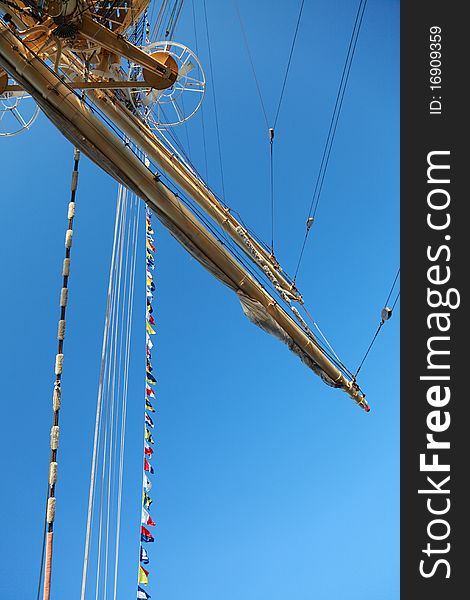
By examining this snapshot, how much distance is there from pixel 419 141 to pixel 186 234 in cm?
295

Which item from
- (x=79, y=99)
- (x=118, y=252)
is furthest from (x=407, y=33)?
(x=118, y=252)

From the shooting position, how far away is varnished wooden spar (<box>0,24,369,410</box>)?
223 inches

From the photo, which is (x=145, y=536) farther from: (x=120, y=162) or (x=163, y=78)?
(x=163, y=78)

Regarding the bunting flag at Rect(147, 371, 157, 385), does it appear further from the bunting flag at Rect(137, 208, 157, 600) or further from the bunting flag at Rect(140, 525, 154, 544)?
the bunting flag at Rect(140, 525, 154, 544)

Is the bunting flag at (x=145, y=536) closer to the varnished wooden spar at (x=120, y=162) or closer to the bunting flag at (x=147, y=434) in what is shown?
the bunting flag at (x=147, y=434)

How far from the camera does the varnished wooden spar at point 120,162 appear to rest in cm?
566

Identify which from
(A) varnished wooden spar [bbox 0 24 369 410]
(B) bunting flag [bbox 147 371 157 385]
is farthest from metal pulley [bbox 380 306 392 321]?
(B) bunting flag [bbox 147 371 157 385]

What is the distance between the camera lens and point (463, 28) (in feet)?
18.2

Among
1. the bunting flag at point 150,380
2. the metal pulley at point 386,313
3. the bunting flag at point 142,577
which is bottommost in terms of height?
the bunting flag at point 142,577

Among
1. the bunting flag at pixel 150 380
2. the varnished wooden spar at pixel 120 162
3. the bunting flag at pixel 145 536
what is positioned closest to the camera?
the varnished wooden spar at pixel 120 162

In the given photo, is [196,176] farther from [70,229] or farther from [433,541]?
[433,541]

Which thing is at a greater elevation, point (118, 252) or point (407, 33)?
point (407, 33)

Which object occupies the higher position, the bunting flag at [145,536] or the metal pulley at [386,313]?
the metal pulley at [386,313]

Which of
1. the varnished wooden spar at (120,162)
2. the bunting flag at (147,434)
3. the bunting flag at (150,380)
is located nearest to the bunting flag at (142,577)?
the bunting flag at (147,434)
